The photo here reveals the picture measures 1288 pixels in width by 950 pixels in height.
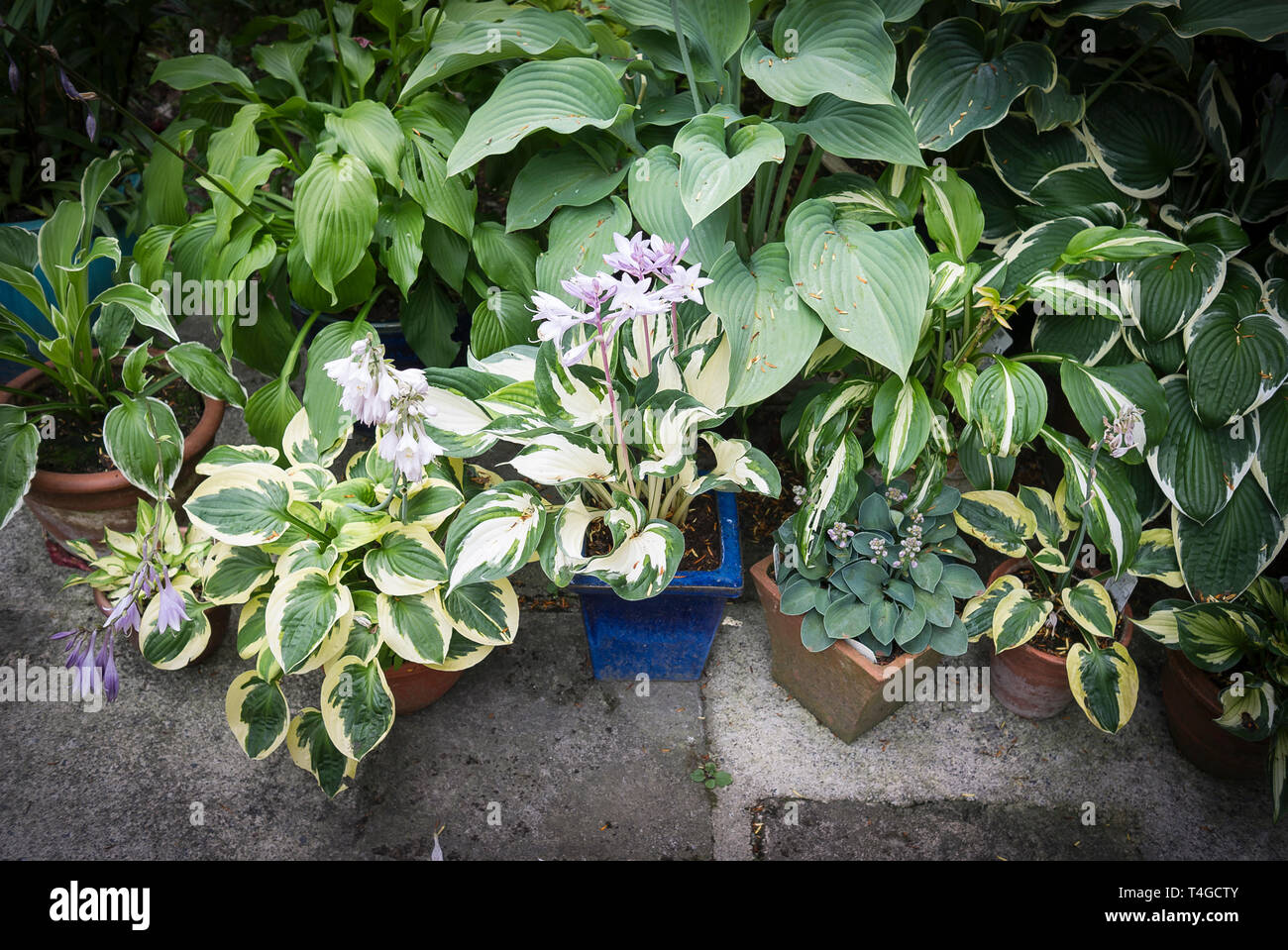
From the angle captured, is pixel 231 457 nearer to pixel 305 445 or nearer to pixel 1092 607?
pixel 305 445

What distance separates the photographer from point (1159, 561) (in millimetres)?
1727

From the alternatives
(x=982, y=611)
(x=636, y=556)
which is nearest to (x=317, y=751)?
(x=636, y=556)

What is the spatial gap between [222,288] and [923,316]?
52.0 inches

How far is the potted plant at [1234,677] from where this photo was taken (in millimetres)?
1594

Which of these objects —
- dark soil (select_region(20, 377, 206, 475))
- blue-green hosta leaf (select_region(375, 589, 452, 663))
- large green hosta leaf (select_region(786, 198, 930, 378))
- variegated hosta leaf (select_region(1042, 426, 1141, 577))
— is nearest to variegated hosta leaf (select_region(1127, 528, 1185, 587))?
variegated hosta leaf (select_region(1042, 426, 1141, 577))

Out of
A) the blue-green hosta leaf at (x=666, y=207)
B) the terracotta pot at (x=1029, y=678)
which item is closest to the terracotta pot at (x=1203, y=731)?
the terracotta pot at (x=1029, y=678)

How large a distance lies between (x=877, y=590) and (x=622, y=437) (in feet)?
1.83

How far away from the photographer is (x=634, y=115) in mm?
1752

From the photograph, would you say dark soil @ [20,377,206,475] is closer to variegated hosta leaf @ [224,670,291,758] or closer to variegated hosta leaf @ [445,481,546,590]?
variegated hosta leaf @ [224,670,291,758]

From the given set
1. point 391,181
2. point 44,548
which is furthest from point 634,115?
point 44,548

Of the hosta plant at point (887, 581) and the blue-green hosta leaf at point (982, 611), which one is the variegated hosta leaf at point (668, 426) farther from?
the blue-green hosta leaf at point (982, 611)

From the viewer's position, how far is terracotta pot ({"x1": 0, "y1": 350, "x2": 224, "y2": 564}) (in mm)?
1871

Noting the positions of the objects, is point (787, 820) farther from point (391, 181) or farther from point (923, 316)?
point (391, 181)

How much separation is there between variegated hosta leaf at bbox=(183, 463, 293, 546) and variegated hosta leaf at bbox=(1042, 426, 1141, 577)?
138cm
